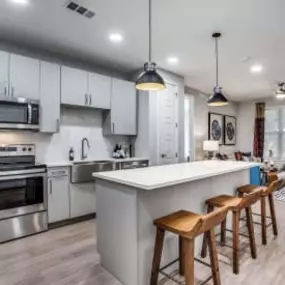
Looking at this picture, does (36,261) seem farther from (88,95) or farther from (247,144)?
(247,144)

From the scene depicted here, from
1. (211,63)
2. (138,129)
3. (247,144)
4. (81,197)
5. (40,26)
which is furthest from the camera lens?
(247,144)

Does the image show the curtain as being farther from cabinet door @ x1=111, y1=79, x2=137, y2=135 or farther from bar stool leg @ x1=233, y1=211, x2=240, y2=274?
bar stool leg @ x1=233, y1=211, x2=240, y2=274

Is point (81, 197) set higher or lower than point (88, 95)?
lower

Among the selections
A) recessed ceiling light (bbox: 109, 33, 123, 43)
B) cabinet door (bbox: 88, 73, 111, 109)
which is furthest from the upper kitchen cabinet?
recessed ceiling light (bbox: 109, 33, 123, 43)

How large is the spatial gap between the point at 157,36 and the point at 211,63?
5.16 ft

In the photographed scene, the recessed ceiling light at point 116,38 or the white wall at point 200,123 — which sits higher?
the recessed ceiling light at point 116,38

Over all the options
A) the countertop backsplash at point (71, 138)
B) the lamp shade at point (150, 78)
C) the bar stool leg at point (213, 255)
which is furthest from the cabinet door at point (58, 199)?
the bar stool leg at point (213, 255)

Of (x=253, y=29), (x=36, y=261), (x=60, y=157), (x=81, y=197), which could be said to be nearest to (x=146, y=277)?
(x=36, y=261)

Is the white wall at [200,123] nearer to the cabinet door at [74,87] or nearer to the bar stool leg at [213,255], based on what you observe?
the cabinet door at [74,87]

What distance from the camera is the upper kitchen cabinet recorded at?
435 centimetres

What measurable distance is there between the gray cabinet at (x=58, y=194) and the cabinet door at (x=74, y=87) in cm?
110

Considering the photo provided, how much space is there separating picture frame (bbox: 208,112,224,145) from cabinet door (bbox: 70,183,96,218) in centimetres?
461

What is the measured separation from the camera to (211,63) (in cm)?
442

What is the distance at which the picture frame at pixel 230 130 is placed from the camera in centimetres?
796
